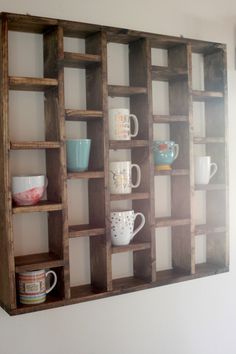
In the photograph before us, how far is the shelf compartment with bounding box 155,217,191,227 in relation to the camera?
1.71m

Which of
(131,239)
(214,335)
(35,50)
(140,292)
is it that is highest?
(35,50)

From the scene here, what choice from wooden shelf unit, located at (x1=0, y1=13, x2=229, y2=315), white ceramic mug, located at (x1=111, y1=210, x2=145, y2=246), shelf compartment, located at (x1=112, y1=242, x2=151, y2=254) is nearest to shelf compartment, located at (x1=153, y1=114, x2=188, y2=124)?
wooden shelf unit, located at (x1=0, y1=13, x2=229, y2=315)

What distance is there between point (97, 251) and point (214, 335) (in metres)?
0.75

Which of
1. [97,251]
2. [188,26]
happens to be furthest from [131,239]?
[188,26]

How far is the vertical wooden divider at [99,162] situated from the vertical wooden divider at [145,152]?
0.57ft

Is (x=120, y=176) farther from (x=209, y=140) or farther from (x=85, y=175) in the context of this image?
(x=209, y=140)

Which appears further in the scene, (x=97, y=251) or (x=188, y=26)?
(x=188, y=26)

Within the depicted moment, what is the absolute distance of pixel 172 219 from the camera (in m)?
1.76

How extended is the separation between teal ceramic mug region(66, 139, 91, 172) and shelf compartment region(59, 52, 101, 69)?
26cm

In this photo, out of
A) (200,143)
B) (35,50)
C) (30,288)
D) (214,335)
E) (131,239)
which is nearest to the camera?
(30,288)

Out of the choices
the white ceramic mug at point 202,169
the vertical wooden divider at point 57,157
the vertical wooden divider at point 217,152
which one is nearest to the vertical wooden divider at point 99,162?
the vertical wooden divider at point 57,157

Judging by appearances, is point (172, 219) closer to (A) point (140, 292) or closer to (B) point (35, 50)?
(A) point (140, 292)

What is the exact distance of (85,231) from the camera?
1542mm

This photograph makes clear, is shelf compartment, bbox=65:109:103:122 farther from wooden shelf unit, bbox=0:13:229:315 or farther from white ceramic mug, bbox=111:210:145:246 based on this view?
white ceramic mug, bbox=111:210:145:246
